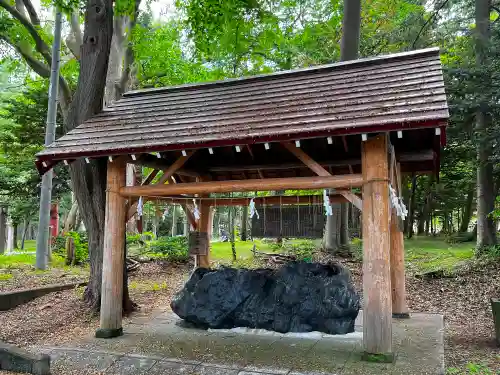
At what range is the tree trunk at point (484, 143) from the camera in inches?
429

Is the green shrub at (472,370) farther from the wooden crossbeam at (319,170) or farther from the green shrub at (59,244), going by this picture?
the green shrub at (59,244)

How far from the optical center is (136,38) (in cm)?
1540

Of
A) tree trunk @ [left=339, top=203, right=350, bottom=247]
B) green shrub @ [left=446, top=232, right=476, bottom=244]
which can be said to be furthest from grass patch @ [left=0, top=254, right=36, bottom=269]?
green shrub @ [left=446, top=232, right=476, bottom=244]

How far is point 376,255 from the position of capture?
5391 millimetres

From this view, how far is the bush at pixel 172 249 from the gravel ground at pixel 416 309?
1830 mm

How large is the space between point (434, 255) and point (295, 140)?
39.9ft

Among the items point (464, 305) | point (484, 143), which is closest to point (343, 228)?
point (484, 143)

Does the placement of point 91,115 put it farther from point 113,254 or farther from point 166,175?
point 113,254

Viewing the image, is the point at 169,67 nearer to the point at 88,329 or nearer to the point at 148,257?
the point at 148,257

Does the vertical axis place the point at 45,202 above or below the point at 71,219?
above

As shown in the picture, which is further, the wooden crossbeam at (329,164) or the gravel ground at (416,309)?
the wooden crossbeam at (329,164)

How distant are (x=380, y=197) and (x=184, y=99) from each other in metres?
4.31

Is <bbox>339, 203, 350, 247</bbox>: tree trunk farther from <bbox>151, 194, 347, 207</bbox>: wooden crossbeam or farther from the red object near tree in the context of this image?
the red object near tree

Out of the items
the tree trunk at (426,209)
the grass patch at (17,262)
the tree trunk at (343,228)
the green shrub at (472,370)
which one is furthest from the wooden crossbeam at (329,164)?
the tree trunk at (426,209)
